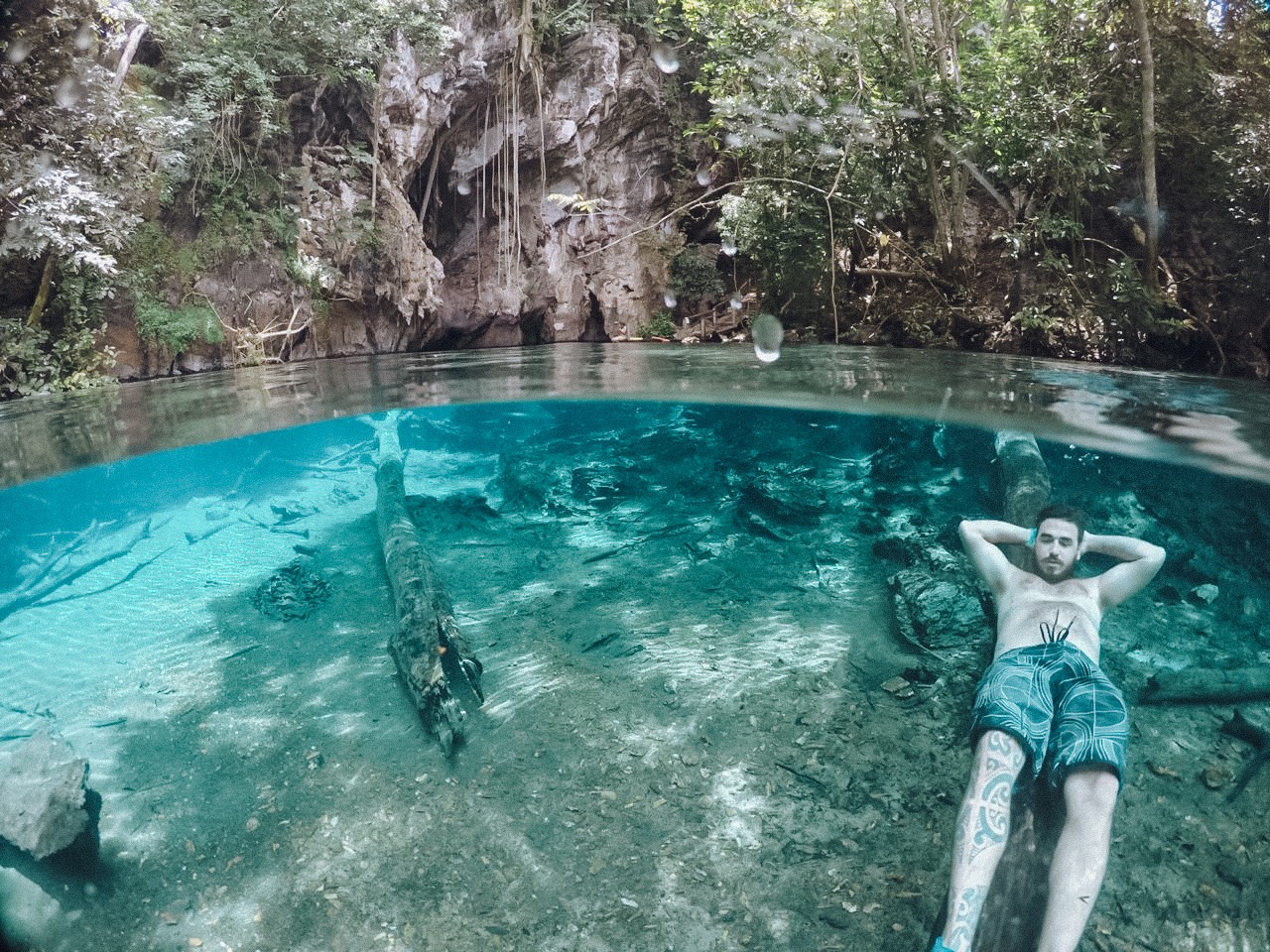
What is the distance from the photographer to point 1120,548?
327 centimetres

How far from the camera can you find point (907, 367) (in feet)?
30.6

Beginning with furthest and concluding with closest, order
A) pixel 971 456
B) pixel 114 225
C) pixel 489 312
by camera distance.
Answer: pixel 489 312, pixel 114 225, pixel 971 456

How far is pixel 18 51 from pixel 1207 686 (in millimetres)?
13994

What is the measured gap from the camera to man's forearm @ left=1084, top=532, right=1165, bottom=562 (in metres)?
3.24

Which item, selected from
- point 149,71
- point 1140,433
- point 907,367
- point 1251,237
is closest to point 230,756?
point 1140,433

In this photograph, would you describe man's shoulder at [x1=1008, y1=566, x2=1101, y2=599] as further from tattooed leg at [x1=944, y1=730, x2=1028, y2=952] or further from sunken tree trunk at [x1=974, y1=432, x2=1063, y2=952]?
sunken tree trunk at [x1=974, y1=432, x2=1063, y2=952]

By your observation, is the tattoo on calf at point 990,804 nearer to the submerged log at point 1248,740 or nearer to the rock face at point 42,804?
the submerged log at point 1248,740

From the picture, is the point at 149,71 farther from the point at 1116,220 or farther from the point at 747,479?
the point at 1116,220

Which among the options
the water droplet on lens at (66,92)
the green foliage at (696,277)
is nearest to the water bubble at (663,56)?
the green foliage at (696,277)

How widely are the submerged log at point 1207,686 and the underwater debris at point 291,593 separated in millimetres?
5623

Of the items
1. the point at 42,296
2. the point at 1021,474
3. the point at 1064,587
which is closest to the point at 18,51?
the point at 42,296

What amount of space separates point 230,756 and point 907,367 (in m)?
8.55

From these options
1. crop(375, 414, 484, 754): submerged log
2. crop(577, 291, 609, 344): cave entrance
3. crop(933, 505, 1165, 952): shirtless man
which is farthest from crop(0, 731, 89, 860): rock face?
crop(577, 291, 609, 344): cave entrance

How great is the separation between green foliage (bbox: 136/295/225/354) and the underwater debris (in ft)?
29.8
